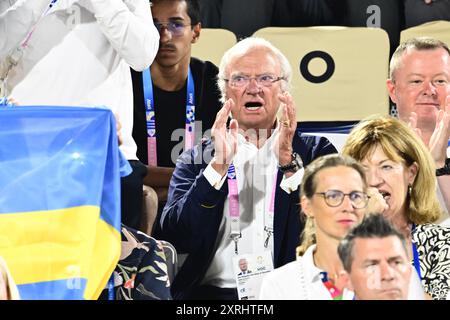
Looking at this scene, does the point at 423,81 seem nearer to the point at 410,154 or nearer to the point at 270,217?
the point at 410,154

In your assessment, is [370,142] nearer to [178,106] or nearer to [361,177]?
[361,177]

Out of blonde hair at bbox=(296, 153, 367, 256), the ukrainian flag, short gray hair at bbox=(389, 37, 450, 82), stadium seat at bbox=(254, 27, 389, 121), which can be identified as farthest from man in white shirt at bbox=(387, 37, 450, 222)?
the ukrainian flag

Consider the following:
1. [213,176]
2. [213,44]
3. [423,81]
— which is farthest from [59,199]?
[423,81]

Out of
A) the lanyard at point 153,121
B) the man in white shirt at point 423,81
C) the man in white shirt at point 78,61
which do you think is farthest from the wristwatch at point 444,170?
Result: the man in white shirt at point 78,61

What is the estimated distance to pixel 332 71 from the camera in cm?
579

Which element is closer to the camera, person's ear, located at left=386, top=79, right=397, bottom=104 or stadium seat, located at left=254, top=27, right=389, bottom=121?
person's ear, located at left=386, top=79, right=397, bottom=104

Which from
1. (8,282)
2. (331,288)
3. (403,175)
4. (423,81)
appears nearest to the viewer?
(8,282)

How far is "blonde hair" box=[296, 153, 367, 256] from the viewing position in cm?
467

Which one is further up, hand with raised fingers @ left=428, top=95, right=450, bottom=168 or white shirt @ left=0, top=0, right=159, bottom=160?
white shirt @ left=0, top=0, right=159, bottom=160

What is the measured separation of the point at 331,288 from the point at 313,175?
471 millimetres

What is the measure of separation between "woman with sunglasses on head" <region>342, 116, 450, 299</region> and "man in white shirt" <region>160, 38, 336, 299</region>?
28 cm

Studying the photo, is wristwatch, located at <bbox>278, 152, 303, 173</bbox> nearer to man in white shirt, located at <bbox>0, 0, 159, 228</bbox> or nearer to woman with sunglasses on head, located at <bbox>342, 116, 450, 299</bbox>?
woman with sunglasses on head, located at <bbox>342, 116, 450, 299</bbox>

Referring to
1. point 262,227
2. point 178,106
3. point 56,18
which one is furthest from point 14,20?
point 262,227

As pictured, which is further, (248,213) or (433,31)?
(433,31)
